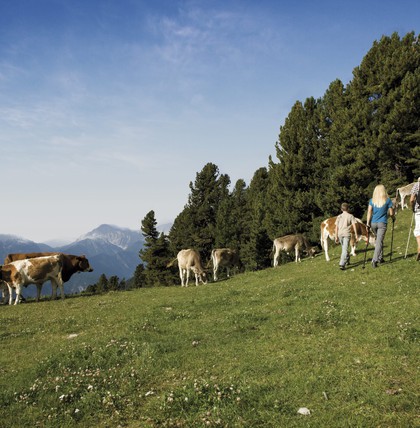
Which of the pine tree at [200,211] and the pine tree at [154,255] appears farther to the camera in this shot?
the pine tree at [200,211]

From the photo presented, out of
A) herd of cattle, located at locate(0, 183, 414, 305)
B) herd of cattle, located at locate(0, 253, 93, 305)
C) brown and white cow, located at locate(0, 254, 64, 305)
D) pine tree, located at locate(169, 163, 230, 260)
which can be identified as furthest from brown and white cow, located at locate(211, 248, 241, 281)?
pine tree, located at locate(169, 163, 230, 260)

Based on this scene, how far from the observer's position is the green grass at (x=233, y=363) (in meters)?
6.60

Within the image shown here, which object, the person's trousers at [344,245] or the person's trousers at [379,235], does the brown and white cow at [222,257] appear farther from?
the person's trousers at [379,235]

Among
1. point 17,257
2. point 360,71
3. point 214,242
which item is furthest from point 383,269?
point 214,242

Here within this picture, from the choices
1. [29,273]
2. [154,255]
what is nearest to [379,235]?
[29,273]

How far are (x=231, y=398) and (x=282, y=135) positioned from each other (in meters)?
44.3

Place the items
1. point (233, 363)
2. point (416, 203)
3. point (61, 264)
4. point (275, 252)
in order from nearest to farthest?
point (233, 363) < point (416, 203) < point (61, 264) < point (275, 252)

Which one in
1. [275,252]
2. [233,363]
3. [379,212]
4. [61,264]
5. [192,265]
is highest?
[379,212]

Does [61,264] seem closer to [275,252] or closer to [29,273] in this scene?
[29,273]

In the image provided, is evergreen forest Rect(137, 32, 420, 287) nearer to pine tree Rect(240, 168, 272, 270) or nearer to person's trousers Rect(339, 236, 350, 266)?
pine tree Rect(240, 168, 272, 270)

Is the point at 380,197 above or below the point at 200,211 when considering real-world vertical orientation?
below

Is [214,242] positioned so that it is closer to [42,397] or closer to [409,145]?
[409,145]

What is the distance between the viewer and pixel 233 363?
28.9 feet

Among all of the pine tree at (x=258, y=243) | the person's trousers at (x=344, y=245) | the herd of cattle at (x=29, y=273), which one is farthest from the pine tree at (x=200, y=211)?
the person's trousers at (x=344, y=245)
